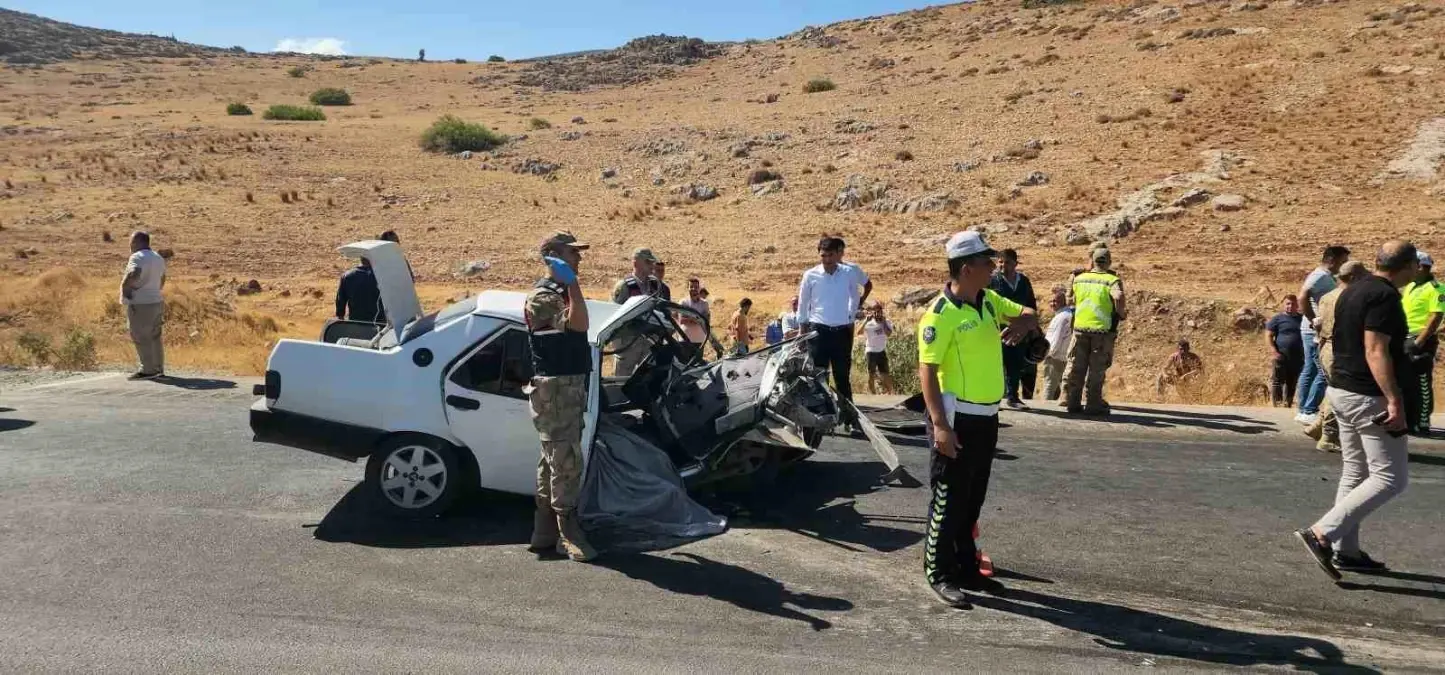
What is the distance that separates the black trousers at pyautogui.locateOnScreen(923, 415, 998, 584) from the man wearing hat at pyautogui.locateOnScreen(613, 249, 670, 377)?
116 inches

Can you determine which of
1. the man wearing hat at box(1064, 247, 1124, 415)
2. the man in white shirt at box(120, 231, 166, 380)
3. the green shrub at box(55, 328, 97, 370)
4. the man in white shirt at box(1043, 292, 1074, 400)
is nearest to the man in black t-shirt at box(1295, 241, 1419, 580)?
the man wearing hat at box(1064, 247, 1124, 415)

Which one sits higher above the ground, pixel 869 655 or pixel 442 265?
pixel 442 265

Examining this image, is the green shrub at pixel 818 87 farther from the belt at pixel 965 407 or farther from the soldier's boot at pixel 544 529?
the belt at pixel 965 407

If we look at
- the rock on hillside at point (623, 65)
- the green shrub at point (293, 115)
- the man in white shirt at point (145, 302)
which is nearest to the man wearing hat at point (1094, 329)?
the man in white shirt at point (145, 302)

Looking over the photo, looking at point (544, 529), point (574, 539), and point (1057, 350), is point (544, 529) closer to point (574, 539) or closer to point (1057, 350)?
point (574, 539)

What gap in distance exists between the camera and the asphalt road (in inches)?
188

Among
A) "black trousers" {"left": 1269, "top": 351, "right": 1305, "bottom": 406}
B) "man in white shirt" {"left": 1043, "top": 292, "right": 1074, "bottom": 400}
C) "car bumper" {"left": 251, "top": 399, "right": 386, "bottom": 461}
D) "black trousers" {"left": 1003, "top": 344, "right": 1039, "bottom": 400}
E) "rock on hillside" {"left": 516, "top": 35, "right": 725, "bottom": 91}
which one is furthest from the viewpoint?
"rock on hillside" {"left": 516, "top": 35, "right": 725, "bottom": 91}

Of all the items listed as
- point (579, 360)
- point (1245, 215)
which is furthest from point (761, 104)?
point (579, 360)

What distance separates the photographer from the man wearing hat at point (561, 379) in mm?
5750

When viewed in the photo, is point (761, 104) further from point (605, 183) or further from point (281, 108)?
point (281, 108)

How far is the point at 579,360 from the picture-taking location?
5840 millimetres

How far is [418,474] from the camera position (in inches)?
259

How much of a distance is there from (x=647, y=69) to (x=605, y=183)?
117ft

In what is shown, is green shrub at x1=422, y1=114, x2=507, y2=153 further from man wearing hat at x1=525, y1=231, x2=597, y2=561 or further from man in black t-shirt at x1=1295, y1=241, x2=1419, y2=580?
man in black t-shirt at x1=1295, y1=241, x2=1419, y2=580
